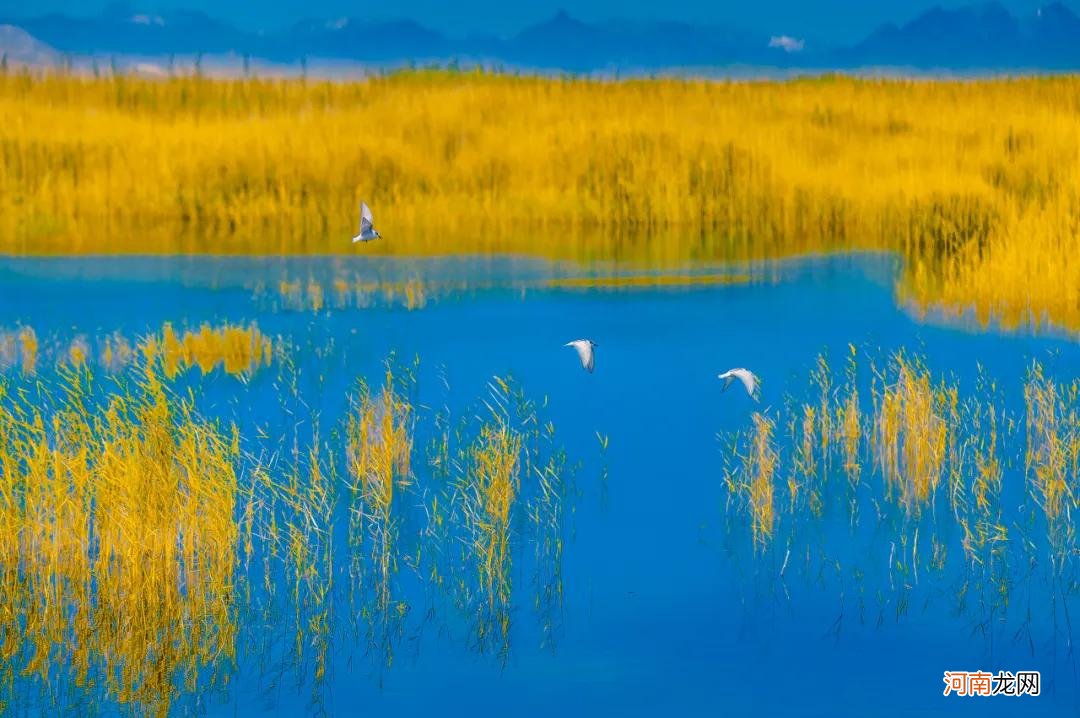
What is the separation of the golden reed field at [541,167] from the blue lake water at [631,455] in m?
1.31

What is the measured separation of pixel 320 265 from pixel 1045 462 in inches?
301

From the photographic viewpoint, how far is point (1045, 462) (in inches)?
295

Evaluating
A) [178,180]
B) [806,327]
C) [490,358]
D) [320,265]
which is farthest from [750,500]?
[178,180]

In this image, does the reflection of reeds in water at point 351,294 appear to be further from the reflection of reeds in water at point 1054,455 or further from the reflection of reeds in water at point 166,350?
the reflection of reeds in water at point 1054,455

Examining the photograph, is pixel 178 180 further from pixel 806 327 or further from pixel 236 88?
pixel 806 327

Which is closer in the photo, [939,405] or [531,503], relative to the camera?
[531,503]

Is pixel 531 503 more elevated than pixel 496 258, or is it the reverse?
pixel 496 258

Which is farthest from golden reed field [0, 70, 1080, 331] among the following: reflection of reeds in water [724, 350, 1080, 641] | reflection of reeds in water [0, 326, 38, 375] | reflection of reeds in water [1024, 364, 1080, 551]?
reflection of reeds in water [724, 350, 1080, 641]

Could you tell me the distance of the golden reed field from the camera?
1522 centimetres

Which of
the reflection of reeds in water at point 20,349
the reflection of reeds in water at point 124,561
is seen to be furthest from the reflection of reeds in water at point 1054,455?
the reflection of reeds in water at point 20,349

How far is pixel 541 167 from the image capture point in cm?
1789

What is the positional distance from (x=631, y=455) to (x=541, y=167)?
10232 millimetres

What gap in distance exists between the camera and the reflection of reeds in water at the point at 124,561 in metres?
5.45

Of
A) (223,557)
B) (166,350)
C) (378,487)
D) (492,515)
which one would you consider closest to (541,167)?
(166,350)
